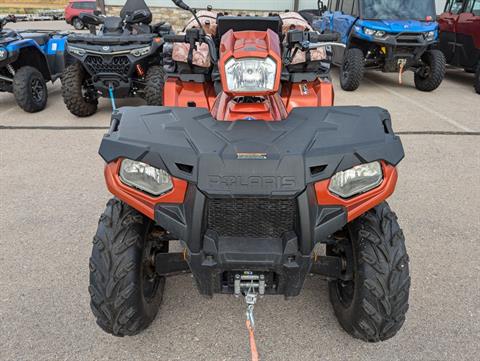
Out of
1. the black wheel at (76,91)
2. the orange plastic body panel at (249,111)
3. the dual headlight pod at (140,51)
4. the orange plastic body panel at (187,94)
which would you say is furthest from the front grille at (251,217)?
the black wheel at (76,91)

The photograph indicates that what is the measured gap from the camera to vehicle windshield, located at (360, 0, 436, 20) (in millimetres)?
8164

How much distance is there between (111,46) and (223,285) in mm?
4916

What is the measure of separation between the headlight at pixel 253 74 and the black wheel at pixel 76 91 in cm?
466

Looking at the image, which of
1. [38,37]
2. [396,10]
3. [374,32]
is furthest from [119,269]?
[396,10]

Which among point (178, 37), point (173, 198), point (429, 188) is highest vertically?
point (178, 37)

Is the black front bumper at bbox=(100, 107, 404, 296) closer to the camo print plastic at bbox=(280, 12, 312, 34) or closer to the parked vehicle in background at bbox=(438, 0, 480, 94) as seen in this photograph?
the camo print plastic at bbox=(280, 12, 312, 34)

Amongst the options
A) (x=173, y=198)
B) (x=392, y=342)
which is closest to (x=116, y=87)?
(x=173, y=198)

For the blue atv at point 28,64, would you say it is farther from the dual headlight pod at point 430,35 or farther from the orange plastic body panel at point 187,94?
the dual headlight pod at point 430,35

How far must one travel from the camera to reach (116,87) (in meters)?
5.95

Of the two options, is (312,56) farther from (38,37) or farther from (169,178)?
(38,37)

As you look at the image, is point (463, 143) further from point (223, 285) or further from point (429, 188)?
point (223, 285)

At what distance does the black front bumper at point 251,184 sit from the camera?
1.61m

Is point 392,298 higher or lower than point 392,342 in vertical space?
higher

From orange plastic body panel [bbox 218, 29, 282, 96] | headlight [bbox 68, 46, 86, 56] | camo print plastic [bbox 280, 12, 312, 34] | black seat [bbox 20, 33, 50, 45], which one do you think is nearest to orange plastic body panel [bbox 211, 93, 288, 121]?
orange plastic body panel [bbox 218, 29, 282, 96]
